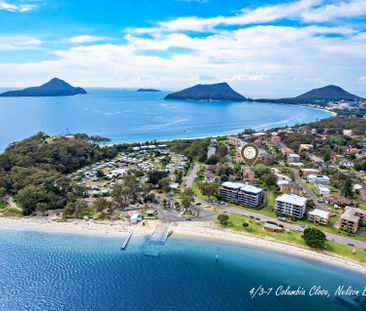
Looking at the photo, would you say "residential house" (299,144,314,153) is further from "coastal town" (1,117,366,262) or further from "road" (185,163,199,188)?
"road" (185,163,199,188)

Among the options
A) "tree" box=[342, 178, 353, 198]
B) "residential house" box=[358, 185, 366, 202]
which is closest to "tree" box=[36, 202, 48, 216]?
"tree" box=[342, 178, 353, 198]

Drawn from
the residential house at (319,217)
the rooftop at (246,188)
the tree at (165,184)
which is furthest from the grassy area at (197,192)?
the residential house at (319,217)

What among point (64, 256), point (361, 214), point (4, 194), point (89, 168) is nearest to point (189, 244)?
point (64, 256)

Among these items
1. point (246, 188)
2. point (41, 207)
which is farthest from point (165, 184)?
point (41, 207)

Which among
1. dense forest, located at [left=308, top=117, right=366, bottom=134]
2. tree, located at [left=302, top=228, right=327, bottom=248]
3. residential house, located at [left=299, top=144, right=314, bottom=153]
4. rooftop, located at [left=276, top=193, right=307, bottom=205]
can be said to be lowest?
tree, located at [left=302, top=228, right=327, bottom=248]

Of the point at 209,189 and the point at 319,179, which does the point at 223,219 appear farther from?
the point at 319,179

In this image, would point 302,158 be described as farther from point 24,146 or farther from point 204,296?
point 24,146

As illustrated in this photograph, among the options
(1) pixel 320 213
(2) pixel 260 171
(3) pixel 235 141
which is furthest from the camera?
(3) pixel 235 141
